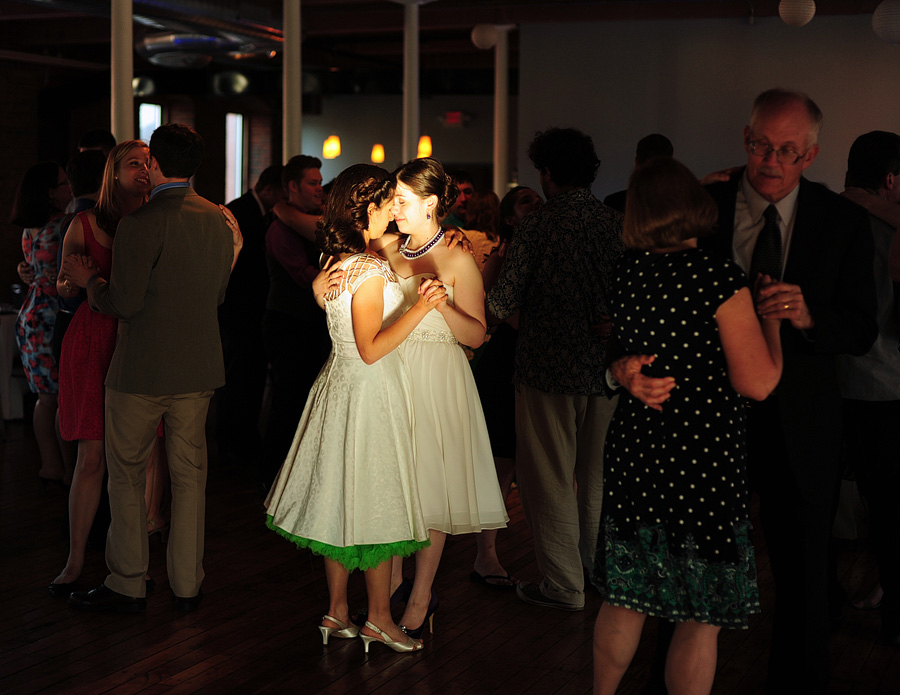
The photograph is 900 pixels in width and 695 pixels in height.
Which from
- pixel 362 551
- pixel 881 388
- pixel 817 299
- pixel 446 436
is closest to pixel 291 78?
pixel 446 436

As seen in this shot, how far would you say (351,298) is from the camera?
125 inches

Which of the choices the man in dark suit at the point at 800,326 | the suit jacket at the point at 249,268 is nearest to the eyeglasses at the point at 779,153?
the man in dark suit at the point at 800,326

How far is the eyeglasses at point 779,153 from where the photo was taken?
265cm

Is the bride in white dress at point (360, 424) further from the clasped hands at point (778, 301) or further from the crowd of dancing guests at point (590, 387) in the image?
the clasped hands at point (778, 301)

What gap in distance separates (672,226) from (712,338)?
0.93ft

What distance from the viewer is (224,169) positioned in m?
14.4

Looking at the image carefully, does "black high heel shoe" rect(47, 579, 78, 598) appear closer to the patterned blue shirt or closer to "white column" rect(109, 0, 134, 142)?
the patterned blue shirt

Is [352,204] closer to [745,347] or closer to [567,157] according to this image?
[567,157]

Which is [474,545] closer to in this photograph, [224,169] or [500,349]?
[500,349]

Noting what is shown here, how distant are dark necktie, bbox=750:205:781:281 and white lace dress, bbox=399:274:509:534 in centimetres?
106

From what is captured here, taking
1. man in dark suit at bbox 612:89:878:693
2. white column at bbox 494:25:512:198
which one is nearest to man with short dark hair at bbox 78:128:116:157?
man in dark suit at bbox 612:89:878:693

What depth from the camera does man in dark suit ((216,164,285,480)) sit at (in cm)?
627

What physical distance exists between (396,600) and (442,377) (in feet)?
3.27

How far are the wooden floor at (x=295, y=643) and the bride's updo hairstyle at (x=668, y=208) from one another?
1577mm
